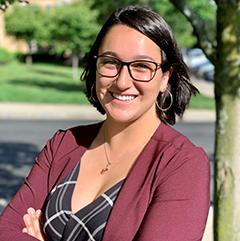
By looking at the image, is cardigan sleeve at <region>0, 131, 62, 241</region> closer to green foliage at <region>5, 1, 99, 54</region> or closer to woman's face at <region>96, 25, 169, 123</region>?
woman's face at <region>96, 25, 169, 123</region>

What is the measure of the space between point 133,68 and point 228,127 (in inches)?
64.6

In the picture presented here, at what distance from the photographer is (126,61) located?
1.98m

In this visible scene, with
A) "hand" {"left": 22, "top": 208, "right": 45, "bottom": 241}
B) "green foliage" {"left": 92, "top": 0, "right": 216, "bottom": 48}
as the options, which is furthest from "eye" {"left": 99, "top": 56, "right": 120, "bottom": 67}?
"green foliage" {"left": 92, "top": 0, "right": 216, "bottom": 48}

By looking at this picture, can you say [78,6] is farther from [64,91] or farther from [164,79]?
[164,79]

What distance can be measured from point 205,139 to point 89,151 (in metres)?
12.1

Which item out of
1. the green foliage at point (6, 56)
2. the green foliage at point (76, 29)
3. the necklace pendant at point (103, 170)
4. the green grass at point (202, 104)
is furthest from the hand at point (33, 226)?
the green foliage at point (6, 56)

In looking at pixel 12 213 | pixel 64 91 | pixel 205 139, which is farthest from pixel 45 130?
pixel 12 213

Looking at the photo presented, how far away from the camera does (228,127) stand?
3.51 meters

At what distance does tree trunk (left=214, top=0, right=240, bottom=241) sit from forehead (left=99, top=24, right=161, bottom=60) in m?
1.59

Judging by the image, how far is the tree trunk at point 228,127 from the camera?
3506 millimetres

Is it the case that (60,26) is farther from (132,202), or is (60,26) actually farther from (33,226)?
(132,202)

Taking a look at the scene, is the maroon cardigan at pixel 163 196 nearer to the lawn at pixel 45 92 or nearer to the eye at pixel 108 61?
the eye at pixel 108 61

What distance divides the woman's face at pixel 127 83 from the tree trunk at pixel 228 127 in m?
1.51

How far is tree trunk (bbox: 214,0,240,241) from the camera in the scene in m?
3.51
